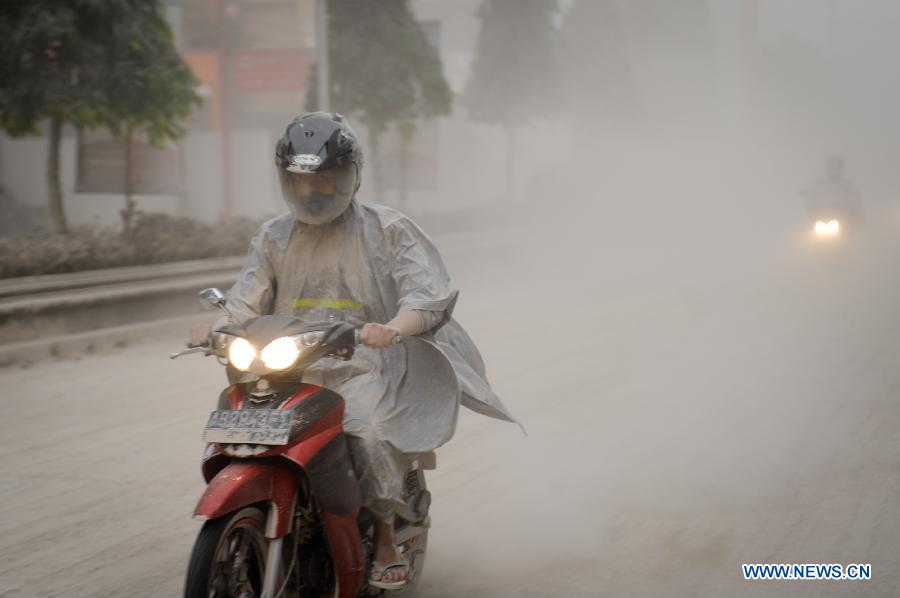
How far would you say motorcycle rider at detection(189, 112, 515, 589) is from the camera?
4070 millimetres

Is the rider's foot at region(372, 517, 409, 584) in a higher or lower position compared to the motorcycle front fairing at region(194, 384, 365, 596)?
lower

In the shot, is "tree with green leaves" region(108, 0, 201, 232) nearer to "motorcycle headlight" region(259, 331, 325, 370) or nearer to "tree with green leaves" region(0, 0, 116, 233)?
"tree with green leaves" region(0, 0, 116, 233)

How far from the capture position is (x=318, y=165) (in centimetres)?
400

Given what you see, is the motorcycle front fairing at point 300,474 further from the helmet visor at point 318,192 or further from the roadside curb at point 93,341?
the roadside curb at point 93,341

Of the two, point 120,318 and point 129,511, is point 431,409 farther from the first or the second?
point 120,318

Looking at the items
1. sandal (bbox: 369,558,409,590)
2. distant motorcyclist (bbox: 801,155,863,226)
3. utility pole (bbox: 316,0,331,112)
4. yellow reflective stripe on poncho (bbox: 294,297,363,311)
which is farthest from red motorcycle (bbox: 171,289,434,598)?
distant motorcyclist (bbox: 801,155,863,226)

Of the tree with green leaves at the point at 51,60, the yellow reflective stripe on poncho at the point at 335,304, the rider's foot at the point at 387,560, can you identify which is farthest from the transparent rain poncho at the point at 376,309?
the tree with green leaves at the point at 51,60

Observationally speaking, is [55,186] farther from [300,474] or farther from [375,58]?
[300,474]

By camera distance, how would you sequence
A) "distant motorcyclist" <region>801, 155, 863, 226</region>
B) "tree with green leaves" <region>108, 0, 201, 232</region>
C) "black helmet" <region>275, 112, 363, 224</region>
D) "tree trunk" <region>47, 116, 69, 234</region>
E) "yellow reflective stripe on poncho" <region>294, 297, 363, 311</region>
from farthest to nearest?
"distant motorcyclist" <region>801, 155, 863, 226</region>
"tree trunk" <region>47, 116, 69, 234</region>
"tree with green leaves" <region>108, 0, 201, 232</region>
"yellow reflective stripe on poncho" <region>294, 297, 363, 311</region>
"black helmet" <region>275, 112, 363, 224</region>

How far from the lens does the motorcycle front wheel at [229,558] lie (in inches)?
136

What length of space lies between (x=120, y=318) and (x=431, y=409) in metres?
9.20

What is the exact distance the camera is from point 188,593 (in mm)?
3455

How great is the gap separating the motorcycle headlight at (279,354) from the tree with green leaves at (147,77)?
1579cm

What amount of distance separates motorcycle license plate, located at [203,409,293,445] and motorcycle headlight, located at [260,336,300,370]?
0.15 meters
